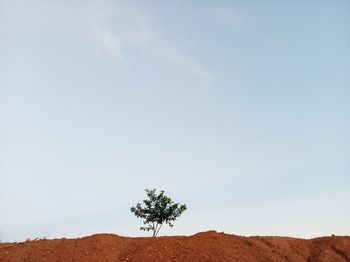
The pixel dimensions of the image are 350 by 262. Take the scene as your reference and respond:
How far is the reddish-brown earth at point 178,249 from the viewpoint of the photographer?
21.4 meters

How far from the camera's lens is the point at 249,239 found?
25.0m

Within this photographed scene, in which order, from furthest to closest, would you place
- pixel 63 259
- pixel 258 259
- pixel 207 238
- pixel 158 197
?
1. pixel 158 197
2. pixel 207 238
3. pixel 258 259
4. pixel 63 259

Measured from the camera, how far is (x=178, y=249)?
885 inches

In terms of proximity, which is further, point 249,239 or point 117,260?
point 249,239

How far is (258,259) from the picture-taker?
2244 centimetres

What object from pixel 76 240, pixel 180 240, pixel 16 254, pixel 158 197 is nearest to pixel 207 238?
pixel 180 240

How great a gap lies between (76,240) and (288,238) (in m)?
13.0

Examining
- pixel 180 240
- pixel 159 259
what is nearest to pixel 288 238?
pixel 180 240

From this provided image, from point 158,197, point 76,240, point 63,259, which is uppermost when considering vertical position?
point 158,197

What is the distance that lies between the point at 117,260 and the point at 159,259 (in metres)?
2.11

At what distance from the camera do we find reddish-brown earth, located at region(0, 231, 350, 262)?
21.4 metres

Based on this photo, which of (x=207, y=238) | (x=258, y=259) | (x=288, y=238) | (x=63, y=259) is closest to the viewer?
(x=63, y=259)

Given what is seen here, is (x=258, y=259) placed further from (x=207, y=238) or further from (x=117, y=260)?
(x=117, y=260)

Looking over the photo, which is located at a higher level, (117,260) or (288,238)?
(288,238)
